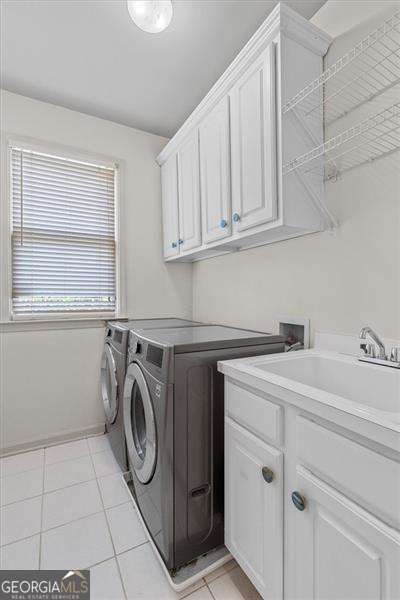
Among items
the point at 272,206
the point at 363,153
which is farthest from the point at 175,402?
the point at 363,153

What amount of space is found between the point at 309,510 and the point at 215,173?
1.70 m

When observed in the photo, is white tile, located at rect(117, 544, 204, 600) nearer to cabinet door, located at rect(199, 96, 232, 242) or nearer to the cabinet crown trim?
cabinet door, located at rect(199, 96, 232, 242)

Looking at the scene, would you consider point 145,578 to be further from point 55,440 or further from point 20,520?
point 55,440

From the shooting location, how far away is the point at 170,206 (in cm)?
249

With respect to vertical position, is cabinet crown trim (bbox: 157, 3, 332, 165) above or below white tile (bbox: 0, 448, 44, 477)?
above

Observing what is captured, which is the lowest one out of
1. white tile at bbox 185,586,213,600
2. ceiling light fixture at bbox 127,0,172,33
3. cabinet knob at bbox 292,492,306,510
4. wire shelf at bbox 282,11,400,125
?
white tile at bbox 185,586,213,600

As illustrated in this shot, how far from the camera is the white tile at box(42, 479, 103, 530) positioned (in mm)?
1525

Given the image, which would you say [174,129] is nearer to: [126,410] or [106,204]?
[106,204]

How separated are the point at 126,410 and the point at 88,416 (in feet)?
3.03

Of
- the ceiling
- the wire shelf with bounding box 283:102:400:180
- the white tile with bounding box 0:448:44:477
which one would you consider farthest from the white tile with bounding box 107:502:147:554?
the ceiling

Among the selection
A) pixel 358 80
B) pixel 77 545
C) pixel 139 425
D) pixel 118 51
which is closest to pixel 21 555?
pixel 77 545

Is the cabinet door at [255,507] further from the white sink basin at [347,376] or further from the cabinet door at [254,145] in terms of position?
the cabinet door at [254,145]

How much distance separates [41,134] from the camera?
Answer: 2225 mm

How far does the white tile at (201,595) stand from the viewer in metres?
1.13
